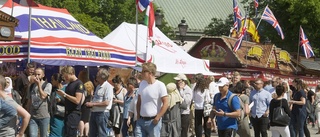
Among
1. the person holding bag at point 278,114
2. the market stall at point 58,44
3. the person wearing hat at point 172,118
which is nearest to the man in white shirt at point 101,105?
the person wearing hat at point 172,118

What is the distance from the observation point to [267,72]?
41.5 metres

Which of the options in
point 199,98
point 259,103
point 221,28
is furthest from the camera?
point 221,28

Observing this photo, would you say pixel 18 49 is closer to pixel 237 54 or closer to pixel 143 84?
pixel 143 84

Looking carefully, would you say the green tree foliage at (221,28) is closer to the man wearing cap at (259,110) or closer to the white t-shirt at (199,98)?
the white t-shirt at (199,98)

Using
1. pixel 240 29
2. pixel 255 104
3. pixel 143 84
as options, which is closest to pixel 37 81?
pixel 143 84

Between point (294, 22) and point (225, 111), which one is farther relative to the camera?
point (294, 22)

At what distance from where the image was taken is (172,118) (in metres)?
14.0

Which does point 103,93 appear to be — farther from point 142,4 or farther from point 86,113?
point 142,4

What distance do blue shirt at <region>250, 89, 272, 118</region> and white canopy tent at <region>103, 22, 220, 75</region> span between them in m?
5.39

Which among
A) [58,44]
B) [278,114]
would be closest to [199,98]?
[58,44]

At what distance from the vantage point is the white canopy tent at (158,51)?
22.9m

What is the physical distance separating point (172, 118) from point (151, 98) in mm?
2350

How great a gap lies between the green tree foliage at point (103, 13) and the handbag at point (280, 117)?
31533mm

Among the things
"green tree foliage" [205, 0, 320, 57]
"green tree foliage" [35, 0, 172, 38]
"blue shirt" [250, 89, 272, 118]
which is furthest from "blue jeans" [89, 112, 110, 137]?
"green tree foliage" [205, 0, 320, 57]
